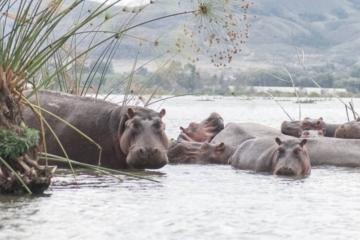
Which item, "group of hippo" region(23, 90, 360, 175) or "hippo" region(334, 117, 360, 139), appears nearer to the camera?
"group of hippo" region(23, 90, 360, 175)

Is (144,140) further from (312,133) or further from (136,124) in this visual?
(312,133)

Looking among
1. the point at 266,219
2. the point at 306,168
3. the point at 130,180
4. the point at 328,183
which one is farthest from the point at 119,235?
the point at 306,168

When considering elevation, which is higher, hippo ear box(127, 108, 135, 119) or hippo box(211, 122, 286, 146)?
hippo ear box(127, 108, 135, 119)

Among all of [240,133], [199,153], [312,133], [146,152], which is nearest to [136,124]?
[146,152]

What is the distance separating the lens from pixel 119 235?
5.07m

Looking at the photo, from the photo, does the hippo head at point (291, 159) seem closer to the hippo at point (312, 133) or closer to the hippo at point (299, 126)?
the hippo at point (312, 133)

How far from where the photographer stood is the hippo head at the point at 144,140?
8195mm

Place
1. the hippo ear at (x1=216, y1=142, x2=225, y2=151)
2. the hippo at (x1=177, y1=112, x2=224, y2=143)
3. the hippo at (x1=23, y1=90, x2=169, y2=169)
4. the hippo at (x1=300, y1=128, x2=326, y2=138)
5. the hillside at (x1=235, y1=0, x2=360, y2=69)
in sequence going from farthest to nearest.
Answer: the hillside at (x1=235, y1=0, x2=360, y2=69)
the hippo at (x1=177, y1=112, x2=224, y2=143)
the hippo at (x1=300, y1=128, x2=326, y2=138)
the hippo ear at (x1=216, y1=142, x2=225, y2=151)
the hippo at (x1=23, y1=90, x2=169, y2=169)

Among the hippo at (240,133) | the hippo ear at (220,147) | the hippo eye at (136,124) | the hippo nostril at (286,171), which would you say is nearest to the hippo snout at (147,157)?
the hippo eye at (136,124)

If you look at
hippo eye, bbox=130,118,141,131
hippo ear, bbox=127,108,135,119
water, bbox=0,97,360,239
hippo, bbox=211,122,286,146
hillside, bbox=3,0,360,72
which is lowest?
water, bbox=0,97,360,239

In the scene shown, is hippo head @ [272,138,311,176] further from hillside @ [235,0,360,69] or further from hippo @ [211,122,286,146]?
hillside @ [235,0,360,69]

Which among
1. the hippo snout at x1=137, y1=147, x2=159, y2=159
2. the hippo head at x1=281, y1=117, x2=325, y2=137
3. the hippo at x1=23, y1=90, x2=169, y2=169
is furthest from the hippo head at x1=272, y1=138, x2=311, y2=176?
the hippo head at x1=281, y1=117, x2=325, y2=137

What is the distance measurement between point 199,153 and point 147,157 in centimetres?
217

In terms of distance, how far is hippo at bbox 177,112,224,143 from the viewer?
11.8 m
